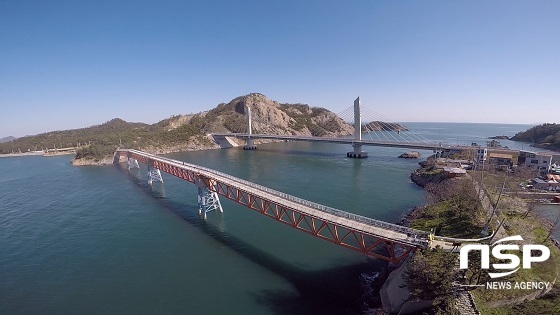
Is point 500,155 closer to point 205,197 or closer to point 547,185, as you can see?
point 547,185

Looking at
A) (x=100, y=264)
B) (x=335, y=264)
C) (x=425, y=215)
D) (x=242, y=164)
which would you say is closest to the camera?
(x=335, y=264)

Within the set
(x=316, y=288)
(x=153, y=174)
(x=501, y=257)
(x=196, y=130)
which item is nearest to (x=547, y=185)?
(x=501, y=257)

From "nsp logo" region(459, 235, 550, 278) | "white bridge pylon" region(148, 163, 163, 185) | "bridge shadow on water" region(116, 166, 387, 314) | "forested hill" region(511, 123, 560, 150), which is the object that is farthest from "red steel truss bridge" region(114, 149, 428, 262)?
"forested hill" region(511, 123, 560, 150)

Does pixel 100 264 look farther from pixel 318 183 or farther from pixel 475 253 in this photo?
pixel 318 183

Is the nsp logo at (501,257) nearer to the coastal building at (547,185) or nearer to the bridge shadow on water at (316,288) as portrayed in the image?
the bridge shadow on water at (316,288)

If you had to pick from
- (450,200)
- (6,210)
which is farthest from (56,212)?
(450,200)

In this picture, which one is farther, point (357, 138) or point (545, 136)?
point (545, 136)
